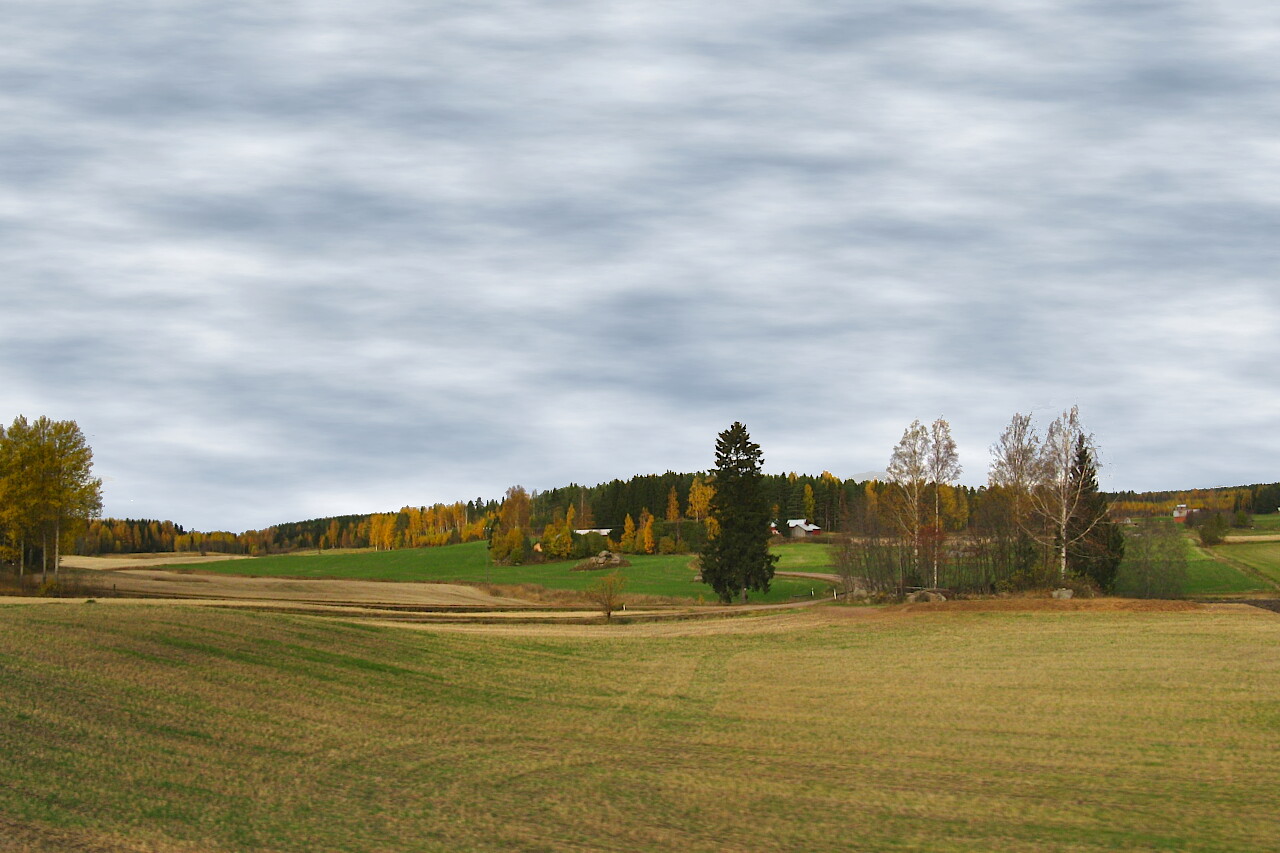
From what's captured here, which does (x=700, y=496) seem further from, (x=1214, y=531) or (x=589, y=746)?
(x=589, y=746)

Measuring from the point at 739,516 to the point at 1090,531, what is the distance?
83.2 ft

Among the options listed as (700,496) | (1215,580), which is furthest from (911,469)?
(700,496)

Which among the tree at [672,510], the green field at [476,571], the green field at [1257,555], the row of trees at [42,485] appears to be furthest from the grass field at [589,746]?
the tree at [672,510]

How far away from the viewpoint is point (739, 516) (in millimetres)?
76688

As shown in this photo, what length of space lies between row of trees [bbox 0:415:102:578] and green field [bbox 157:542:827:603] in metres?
45.9

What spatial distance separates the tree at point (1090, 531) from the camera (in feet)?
203

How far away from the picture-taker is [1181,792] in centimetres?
1672

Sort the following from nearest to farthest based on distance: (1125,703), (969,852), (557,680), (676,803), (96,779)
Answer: (969,852), (96,779), (676,803), (1125,703), (557,680)

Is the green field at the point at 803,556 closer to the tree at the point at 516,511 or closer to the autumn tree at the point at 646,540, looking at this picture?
the autumn tree at the point at 646,540

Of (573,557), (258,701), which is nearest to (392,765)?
(258,701)

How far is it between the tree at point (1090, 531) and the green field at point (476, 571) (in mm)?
26598

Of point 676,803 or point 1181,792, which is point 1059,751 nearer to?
point 1181,792

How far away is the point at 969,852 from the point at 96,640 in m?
20.3

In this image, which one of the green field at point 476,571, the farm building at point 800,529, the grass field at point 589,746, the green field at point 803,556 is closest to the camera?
A: the grass field at point 589,746
